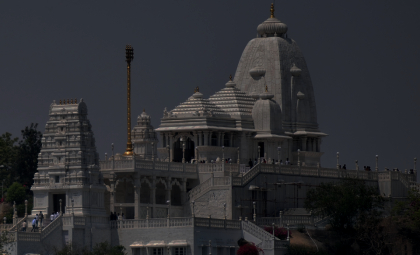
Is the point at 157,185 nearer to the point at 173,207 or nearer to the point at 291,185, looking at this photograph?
the point at 173,207

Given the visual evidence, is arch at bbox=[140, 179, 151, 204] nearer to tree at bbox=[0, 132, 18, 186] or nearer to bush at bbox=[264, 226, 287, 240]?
bush at bbox=[264, 226, 287, 240]

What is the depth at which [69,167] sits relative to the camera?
108500mm

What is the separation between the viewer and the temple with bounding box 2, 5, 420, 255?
106 meters

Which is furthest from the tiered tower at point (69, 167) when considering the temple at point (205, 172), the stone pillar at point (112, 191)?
the stone pillar at point (112, 191)

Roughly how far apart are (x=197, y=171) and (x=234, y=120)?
387 inches

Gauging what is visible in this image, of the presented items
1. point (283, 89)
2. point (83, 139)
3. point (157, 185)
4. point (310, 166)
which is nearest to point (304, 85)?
point (283, 89)

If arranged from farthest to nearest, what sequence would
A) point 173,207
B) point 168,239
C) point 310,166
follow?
1. point 310,166
2. point 173,207
3. point 168,239

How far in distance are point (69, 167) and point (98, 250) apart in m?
7.98

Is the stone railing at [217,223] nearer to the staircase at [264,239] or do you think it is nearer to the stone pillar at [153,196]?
the staircase at [264,239]

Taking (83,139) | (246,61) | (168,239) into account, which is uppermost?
(246,61)

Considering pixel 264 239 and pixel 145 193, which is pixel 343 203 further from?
pixel 145 193

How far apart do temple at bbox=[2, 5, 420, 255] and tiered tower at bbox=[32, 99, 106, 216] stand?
3.1 inches

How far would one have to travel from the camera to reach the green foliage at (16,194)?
13112 centimetres

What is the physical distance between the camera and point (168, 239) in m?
105
